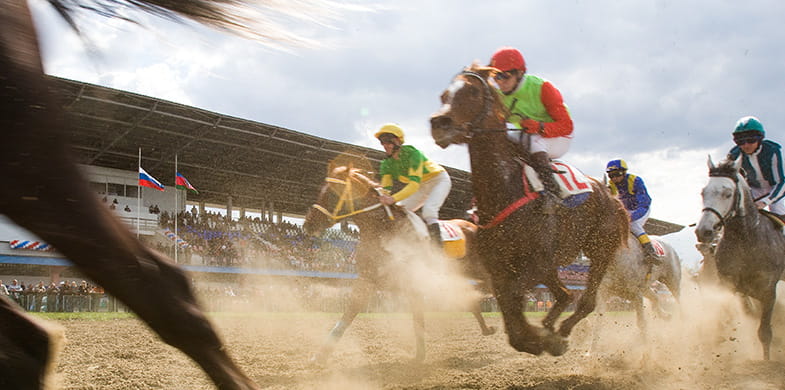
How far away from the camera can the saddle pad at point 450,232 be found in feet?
21.1

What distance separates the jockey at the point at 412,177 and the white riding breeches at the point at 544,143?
6.78 ft

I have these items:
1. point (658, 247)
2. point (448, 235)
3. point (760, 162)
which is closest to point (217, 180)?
point (658, 247)

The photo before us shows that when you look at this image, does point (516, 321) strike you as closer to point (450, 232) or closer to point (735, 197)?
point (450, 232)

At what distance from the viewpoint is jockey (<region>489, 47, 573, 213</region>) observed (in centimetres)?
425

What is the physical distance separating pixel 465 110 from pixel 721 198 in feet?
11.4

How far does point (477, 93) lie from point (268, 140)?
17.6 meters

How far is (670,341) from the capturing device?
7172 mm

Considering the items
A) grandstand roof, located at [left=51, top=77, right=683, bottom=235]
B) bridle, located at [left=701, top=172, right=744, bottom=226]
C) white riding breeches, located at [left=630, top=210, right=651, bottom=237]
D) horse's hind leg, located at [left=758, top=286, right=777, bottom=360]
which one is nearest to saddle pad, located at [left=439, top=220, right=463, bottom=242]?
white riding breeches, located at [left=630, top=210, right=651, bottom=237]

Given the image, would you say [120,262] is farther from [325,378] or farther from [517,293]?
[325,378]

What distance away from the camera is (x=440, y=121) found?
12.4ft

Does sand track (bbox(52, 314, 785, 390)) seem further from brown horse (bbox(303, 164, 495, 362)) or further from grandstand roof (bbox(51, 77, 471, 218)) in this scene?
grandstand roof (bbox(51, 77, 471, 218))

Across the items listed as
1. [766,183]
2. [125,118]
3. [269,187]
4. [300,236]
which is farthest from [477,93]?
[269,187]

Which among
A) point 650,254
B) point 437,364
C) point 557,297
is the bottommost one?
point 437,364

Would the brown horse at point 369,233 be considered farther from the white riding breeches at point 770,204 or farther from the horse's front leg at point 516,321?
the white riding breeches at point 770,204
